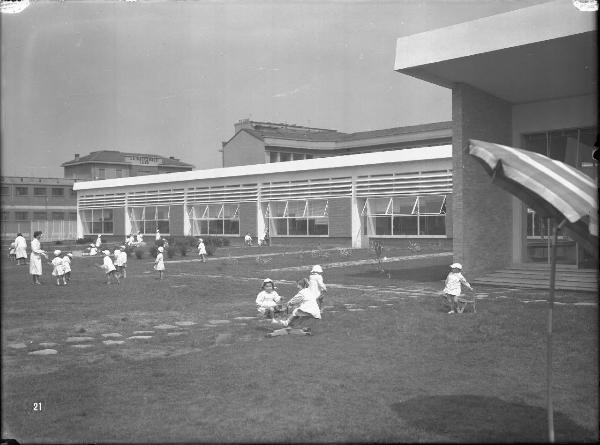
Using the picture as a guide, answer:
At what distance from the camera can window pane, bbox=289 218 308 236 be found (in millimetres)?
38812

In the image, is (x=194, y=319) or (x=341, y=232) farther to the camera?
(x=341, y=232)

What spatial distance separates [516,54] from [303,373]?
33.2ft

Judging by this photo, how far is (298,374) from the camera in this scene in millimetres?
7113

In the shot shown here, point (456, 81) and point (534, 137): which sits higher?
point (456, 81)

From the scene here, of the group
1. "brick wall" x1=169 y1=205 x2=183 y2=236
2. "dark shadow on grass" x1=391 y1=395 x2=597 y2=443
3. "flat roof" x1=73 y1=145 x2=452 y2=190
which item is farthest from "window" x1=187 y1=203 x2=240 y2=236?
"dark shadow on grass" x1=391 y1=395 x2=597 y2=443

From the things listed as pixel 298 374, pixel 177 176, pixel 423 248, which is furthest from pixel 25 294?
pixel 177 176

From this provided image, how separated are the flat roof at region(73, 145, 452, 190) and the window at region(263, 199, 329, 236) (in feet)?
7.14

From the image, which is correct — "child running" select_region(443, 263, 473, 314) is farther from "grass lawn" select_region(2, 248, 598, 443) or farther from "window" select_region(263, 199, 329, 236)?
"window" select_region(263, 199, 329, 236)

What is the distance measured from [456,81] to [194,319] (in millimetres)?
9542

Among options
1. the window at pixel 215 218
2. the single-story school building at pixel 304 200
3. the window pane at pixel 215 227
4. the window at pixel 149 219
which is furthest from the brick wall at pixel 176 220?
the window pane at pixel 215 227

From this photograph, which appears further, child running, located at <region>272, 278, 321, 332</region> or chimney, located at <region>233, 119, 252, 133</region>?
chimney, located at <region>233, 119, 252, 133</region>

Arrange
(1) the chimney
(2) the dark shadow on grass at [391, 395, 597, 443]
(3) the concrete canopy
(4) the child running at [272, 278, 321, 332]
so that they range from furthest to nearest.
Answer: (1) the chimney < (3) the concrete canopy < (4) the child running at [272, 278, 321, 332] < (2) the dark shadow on grass at [391, 395, 597, 443]

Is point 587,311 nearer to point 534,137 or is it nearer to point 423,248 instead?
point 534,137

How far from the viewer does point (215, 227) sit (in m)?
44.5
